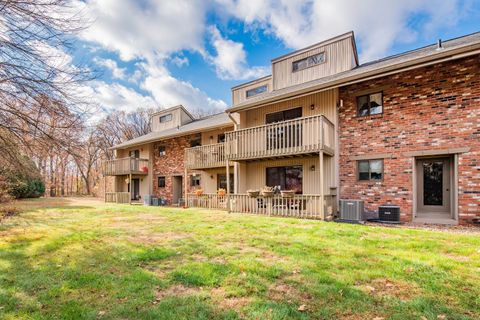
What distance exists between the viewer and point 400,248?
5129 mm

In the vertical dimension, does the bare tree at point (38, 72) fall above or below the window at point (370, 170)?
above

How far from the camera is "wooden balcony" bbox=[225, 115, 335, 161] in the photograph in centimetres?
968

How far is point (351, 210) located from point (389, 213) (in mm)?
1250

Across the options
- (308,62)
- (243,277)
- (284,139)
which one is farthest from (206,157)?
(243,277)

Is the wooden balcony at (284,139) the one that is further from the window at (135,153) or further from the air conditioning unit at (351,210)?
the window at (135,153)

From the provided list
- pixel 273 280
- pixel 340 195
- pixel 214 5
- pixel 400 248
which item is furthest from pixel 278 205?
pixel 214 5

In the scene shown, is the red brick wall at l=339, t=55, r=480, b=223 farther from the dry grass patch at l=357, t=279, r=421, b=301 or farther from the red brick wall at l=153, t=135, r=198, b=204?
the red brick wall at l=153, t=135, r=198, b=204

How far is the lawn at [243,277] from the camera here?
9.29ft

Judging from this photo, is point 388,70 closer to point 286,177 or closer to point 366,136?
point 366,136

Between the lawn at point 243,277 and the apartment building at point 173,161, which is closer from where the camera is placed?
the lawn at point 243,277

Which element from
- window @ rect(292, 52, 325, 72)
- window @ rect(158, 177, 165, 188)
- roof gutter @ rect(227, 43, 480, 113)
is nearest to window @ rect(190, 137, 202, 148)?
window @ rect(158, 177, 165, 188)

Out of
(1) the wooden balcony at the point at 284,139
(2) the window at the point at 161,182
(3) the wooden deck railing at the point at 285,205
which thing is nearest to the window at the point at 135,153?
(2) the window at the point at 161,182

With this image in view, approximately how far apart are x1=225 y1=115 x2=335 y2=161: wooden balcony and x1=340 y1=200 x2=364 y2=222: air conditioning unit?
2.07 m

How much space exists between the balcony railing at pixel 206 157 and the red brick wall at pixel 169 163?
2.68 meters
